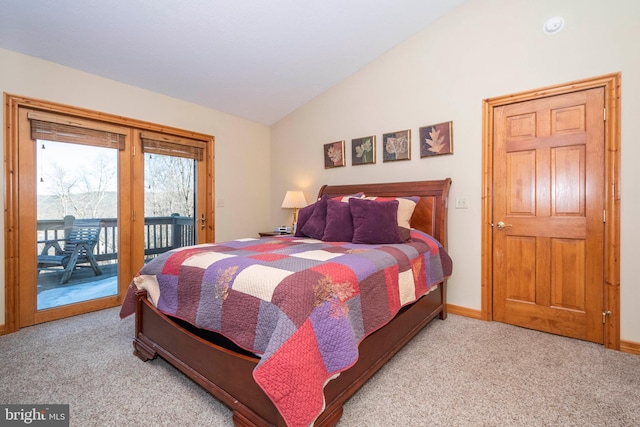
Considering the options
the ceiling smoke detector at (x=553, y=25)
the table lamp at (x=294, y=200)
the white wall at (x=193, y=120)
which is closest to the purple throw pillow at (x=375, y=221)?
the table lamp at (x=294, y=200)

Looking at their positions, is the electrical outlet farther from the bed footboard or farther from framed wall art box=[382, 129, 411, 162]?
the bed footboard

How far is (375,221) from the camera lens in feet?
7.95

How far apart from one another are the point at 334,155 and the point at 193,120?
1805 mm

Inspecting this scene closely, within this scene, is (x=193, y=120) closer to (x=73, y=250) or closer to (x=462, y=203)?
(x=73, y=250)

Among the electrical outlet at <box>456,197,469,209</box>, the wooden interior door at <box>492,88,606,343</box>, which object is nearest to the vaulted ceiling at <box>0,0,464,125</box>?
the wooden interior door at <box>492,88,606,343</box>

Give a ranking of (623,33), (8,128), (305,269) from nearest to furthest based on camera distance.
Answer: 1. (305,269)
2. (623,33)
3. (8,128)

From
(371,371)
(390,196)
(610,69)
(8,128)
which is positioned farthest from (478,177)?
(8,128)

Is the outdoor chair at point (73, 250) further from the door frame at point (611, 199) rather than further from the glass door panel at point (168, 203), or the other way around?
the door frame at point (611, 199)

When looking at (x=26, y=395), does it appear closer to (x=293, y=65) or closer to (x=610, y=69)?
(x=293, y=65)

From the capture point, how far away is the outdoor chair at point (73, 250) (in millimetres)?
2756

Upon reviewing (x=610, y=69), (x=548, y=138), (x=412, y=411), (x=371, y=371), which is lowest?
(x=412, y=411)

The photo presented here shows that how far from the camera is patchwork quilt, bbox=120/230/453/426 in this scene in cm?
112

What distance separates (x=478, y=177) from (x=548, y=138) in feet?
1.94

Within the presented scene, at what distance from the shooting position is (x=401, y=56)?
3178 mm
